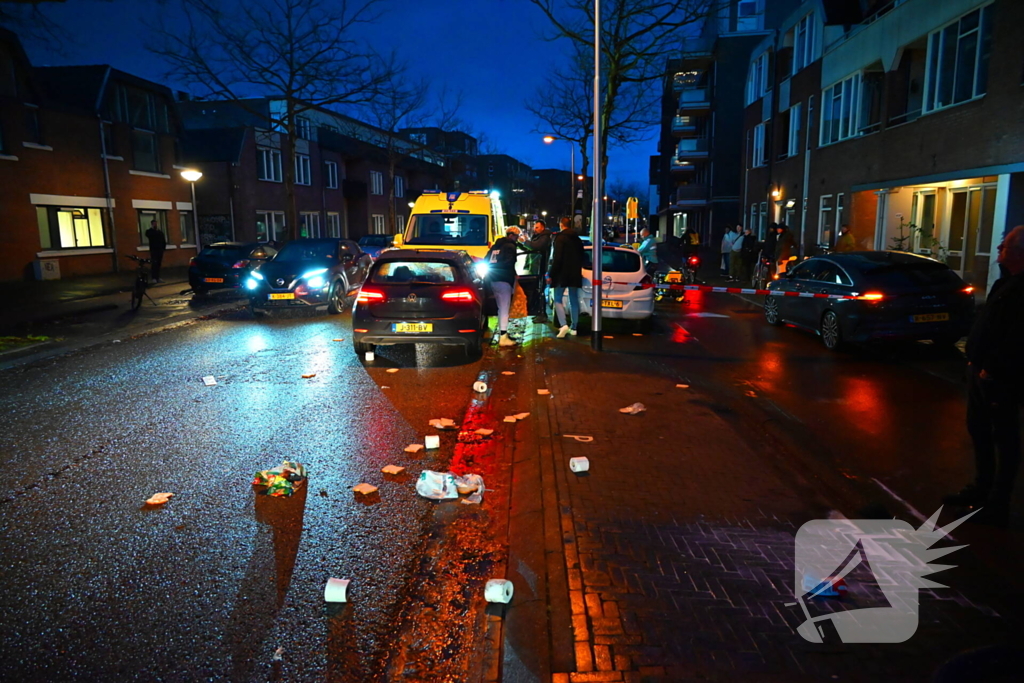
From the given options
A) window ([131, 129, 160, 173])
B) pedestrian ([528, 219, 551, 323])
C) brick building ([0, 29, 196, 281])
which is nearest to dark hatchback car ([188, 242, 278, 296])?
pedestrian ([528, 219, 551, 323])

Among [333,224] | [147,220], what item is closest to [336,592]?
[147,220]

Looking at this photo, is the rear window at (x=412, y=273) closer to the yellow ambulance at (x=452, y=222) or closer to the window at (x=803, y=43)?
the yellow ambulance at (x=452, y=222)

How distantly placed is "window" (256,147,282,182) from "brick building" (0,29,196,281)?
5.91 meters

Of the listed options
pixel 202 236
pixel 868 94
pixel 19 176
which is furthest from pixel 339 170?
pixel 868 94

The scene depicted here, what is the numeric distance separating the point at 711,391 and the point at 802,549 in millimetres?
4130

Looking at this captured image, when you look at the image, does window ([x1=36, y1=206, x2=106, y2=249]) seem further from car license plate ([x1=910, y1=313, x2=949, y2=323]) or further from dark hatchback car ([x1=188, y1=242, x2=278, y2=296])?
car license plate ([x1=910, y1=313, x2=949, y2=323])

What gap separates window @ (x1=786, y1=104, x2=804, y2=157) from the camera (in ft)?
92.5

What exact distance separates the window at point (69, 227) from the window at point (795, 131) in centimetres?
2770

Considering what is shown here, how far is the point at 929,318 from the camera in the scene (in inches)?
386

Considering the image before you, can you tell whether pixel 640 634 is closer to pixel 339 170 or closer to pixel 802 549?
pixel 802 549

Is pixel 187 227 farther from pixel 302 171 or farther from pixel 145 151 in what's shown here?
pixel 302 171

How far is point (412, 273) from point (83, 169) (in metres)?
22.1

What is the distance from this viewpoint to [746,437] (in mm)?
6418

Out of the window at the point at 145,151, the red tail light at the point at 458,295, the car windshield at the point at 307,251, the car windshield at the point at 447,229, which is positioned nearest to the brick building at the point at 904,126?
the car windshield at the point at 447,229
